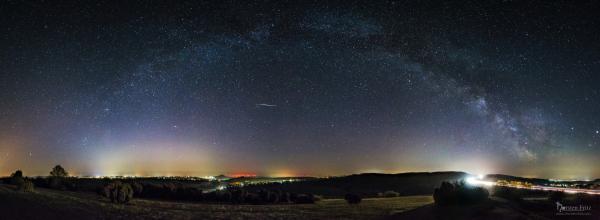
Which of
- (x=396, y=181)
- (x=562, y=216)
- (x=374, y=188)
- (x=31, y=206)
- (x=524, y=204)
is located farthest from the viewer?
(x=396, y=181)

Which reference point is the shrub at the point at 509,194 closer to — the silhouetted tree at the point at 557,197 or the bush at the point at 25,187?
the silhouetted tree at the point at 557,197

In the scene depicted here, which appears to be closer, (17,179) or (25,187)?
(25,187)

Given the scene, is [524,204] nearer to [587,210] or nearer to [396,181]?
[587,210]

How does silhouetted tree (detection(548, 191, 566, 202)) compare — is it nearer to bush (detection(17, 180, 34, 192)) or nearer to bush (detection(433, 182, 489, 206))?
bush (detection(433, 182, 489, 206))

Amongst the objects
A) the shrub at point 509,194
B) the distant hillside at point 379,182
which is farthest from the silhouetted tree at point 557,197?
the distant hillside at point 379,182

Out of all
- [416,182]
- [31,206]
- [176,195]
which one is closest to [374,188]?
[416,182]

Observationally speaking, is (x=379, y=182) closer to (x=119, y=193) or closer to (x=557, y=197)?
(x=557, y=197)

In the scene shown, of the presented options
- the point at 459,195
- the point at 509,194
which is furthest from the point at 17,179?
the point at 509,194

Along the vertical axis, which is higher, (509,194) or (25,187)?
(25,187)
